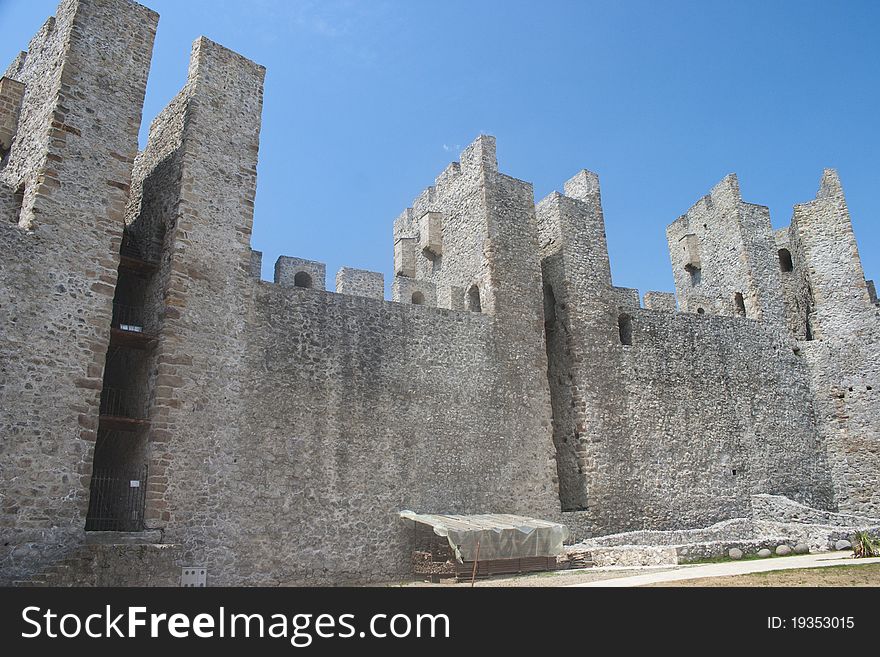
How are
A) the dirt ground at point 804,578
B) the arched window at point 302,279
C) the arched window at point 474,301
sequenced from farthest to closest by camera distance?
the arched window at point 302,279 → the arched window at point 474,301 → the dirt ground at point 804,578

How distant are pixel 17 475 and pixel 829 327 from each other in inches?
912

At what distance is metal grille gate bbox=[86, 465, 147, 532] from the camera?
479 inches

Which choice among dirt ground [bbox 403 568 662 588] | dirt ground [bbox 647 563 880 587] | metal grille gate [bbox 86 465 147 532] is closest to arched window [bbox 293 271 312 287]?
metal grille gate [bbox 86 465 147 532]

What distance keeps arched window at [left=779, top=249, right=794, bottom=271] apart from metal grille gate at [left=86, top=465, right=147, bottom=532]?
73.4 ft

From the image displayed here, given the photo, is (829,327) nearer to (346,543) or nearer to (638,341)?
(638,341)

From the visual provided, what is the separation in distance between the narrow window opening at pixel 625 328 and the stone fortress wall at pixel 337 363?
0.23 meters

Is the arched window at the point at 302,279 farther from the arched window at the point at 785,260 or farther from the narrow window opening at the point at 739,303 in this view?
the arched window at the point at 785,260

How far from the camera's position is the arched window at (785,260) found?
25047mm

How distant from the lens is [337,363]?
15.1 metres

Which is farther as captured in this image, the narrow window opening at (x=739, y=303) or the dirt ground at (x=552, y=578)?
the narrow window opening at (x=739, y=303)

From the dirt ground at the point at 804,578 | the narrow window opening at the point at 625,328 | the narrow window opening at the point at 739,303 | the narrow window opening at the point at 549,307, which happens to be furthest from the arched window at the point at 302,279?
the dirt ground at the point at 804,578

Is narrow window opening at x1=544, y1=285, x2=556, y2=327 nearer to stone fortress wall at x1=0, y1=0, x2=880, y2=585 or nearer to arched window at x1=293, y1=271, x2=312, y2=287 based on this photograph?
stone fortress wall at x1=0, y1=0, x2=880, y2=585
